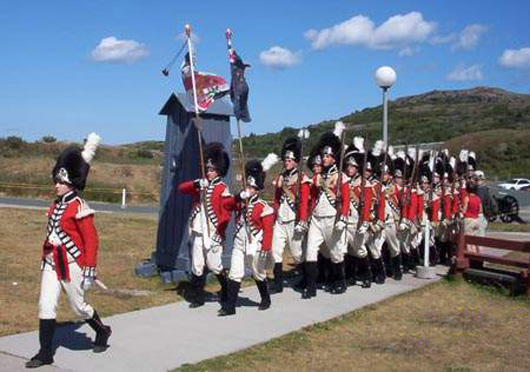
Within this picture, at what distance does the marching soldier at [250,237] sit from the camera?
8.72 meters

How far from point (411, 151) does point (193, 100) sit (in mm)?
5319

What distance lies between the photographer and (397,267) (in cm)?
1211

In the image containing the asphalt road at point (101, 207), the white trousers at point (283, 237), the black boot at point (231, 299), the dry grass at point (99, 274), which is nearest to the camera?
the dry grass at point (99, 274)

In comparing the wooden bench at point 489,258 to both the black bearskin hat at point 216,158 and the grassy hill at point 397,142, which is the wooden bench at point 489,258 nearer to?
the grassy hill at point 397,142

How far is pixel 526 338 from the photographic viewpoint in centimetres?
832

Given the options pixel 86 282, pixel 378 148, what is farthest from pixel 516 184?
pixel 86 282

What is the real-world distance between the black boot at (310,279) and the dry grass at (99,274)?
71.5 inches

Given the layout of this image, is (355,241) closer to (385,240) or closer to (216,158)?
(385,240)

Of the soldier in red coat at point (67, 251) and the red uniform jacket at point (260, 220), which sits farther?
the red uniform jacket at point (260, 220)

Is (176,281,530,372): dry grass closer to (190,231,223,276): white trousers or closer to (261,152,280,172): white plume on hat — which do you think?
(190,231,223,276): white trousers

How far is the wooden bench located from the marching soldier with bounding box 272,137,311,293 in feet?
9.89

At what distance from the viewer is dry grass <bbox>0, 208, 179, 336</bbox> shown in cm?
852

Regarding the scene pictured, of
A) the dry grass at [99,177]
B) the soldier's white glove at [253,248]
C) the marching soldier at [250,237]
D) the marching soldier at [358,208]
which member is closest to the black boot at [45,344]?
the marching soldier at [250,237]

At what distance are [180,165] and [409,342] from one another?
455 centimetres
